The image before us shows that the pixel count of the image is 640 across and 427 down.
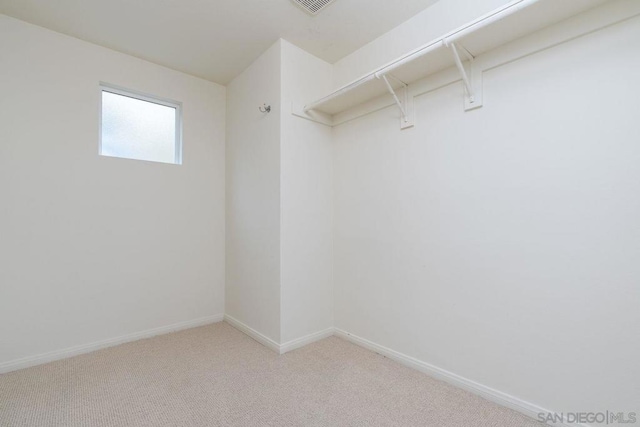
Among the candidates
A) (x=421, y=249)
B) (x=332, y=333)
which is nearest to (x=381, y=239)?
(x=421, y=249)

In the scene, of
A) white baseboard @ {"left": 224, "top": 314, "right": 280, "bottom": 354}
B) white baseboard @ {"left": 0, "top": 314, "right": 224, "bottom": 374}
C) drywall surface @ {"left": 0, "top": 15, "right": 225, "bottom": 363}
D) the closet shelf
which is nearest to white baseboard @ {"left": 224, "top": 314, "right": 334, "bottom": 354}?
white baseboard @ {"left": 224, "top": 314, "right": 280, "bottom": 354}

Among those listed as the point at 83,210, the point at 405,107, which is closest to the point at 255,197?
the point at 83,210

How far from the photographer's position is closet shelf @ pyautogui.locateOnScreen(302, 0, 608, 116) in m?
1.39

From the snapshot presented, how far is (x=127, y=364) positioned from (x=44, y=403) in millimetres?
494

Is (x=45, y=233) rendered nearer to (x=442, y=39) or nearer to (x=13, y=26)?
(x=13, y=26)

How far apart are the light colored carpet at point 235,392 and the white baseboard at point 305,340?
86mm

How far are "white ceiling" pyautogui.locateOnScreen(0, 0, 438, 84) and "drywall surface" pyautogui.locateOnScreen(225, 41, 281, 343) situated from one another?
0.85ft

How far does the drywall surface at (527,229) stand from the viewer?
133 centimetres

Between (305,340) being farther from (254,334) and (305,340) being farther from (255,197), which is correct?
(255,197)

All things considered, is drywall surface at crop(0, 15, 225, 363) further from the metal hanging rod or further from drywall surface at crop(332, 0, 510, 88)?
the metal hanging rod

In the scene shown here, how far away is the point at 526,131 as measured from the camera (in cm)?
159

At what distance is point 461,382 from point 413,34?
2.44m

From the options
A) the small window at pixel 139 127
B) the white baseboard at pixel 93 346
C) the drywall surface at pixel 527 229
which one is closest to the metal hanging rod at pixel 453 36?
the drywall surface at pixel 527 229

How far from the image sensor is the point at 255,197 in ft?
8.73
